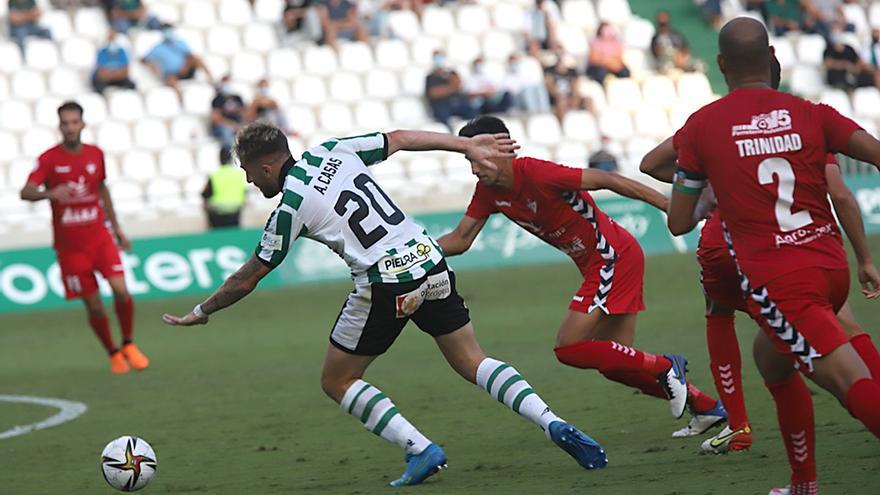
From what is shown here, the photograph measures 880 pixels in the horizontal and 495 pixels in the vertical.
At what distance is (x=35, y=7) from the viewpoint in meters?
24.6

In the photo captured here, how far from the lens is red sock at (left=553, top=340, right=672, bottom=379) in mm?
8344

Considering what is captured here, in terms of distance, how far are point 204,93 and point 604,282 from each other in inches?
664

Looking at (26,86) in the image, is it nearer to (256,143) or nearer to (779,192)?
(256,143)

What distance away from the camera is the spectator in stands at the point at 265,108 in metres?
23.6

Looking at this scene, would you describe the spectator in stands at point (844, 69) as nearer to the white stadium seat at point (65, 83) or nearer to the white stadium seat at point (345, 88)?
the white stadium seat at point (345, 88)

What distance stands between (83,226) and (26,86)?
1060 centimetres

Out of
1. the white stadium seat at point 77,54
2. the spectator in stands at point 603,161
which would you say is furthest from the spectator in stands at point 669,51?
the white stadium seat at point 77,54

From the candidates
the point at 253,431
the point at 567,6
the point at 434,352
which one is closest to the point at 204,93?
the point at 567,6

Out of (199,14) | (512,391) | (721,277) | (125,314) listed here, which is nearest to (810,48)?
(199,14)

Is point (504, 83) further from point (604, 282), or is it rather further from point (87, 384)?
point (604, 282)

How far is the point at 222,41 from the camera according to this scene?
25578 mm

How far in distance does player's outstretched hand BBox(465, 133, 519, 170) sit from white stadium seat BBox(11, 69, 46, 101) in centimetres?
1756

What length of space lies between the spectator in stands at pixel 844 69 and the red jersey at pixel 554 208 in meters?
19.9

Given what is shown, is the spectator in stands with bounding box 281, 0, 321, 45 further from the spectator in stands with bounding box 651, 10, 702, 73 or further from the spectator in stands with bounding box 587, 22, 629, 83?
the spectator in stands with bounding box 651, 10, 702, 73
